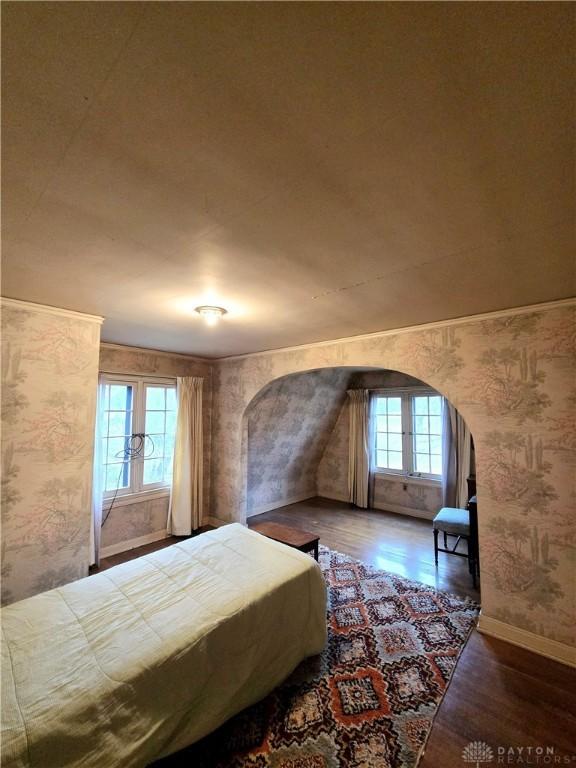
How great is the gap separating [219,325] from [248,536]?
1797mm

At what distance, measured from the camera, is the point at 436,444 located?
4.79 m

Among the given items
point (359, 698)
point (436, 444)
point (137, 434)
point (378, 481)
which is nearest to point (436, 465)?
point (436, 444)

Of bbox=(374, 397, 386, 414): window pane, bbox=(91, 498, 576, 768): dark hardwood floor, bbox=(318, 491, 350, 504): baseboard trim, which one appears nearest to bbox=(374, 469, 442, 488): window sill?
bbox=(318, 491, 350, 504): baseboard trim

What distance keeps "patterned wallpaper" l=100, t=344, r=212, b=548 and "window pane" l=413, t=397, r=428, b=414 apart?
3.36m

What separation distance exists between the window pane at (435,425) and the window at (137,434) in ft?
12.6

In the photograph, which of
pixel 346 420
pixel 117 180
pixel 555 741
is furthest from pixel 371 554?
pixel 117 180

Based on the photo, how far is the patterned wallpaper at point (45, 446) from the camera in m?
2.13

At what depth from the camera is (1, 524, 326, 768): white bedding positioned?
1.12 metres

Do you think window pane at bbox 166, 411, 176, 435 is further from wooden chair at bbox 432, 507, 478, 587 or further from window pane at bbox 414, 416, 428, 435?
window pane at bbox 414, 416, 428, 435

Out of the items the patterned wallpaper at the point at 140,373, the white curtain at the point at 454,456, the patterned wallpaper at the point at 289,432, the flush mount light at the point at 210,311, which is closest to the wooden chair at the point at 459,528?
the white curtain at the point at 454,456

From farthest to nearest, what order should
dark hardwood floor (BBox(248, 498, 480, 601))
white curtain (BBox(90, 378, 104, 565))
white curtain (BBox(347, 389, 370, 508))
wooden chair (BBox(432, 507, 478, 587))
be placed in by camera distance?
white curtain (BBox(347, 389, 370, 508))
white curtain (BBox(90, 378, 104, 565))
dark hardwood floor (BBox(248, 498, 480, 601))
wooden chair (BBox(432, 507, 478, 587))

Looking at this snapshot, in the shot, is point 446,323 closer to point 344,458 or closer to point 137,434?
point 137,434

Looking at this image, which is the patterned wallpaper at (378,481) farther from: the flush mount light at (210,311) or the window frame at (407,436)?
the flush mount light at (210,311)

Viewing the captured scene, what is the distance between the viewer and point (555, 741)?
155cm
